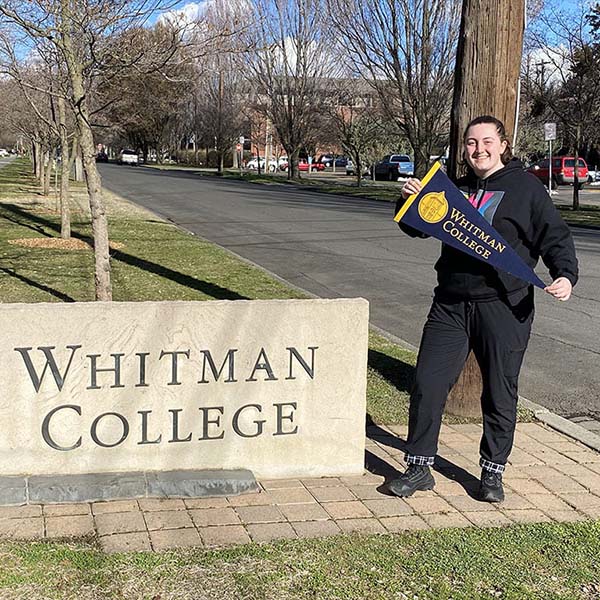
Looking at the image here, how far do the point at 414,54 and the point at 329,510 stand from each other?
26811 millimetres

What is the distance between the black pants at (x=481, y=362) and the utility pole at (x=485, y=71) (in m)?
1.46

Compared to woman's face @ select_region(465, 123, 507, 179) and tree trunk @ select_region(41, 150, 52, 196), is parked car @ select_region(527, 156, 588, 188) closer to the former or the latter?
tree trunk @ select_region(41, 150, 52, 196)

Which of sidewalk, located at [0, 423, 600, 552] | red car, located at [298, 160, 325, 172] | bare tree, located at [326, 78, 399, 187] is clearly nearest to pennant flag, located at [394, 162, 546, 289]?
sidewalk, located at [0, 423, 600, 552]

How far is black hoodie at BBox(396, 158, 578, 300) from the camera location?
3941 mm

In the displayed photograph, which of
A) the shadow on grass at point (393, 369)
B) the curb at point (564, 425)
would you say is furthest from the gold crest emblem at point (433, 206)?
the shadow on grass at point (393, 369)

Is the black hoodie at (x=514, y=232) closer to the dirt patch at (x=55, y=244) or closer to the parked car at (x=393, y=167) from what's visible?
the dirt patch at (x=55, y=244)

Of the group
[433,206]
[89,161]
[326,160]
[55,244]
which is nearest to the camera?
[433,206]

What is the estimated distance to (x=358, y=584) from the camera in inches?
125

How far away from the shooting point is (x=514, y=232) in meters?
4.01

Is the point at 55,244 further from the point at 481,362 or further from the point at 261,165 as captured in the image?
the point at 261,165

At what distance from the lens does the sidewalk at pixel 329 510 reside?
359cm

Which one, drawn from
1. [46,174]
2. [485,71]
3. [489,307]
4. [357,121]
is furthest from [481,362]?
[357,121]

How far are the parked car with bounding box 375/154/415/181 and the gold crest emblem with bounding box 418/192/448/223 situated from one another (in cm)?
4817

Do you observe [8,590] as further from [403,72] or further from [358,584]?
[403,72]
